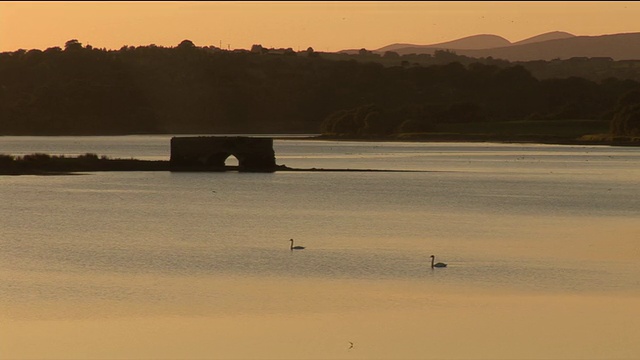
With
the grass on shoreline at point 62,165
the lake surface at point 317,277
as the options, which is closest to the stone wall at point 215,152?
the grass on shoreline at point 62,165

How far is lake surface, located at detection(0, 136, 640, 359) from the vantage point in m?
27.0

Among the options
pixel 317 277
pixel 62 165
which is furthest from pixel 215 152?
pixel 317 277

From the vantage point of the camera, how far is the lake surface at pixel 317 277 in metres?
27.0

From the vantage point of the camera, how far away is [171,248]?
4728 centimetres

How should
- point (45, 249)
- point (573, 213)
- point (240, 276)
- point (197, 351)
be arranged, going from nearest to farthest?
1. point (197, 351)
2. point (240, 276)
3. point (45, 249)
4. point (573, 213)

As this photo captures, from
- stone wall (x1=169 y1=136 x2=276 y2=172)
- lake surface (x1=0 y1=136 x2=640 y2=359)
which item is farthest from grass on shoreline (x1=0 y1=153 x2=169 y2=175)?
lake surface (x1=0 y1=136 x2=640 y2=359)

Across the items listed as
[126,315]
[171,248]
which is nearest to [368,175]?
[171,248]

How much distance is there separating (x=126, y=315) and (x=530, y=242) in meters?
23.2

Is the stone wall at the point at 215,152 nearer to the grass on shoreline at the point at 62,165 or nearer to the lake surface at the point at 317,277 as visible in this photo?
the grass on shoreline at the point at 62,165

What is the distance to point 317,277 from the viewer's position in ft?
125

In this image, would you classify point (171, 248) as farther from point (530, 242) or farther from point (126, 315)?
point (126, 315)

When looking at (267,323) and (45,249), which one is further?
(45,249)

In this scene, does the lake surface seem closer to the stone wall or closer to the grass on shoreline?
the stone wall

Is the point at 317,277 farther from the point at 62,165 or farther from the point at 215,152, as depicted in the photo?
the point at 62,165
